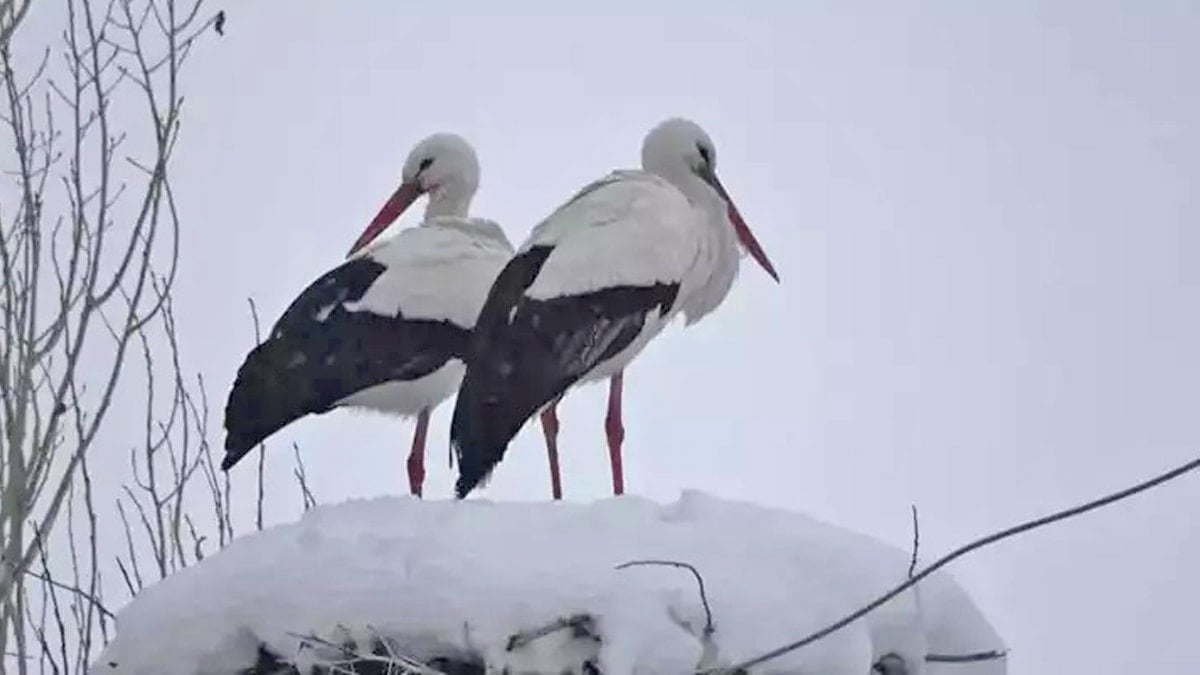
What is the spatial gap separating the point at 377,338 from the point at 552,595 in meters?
2.59

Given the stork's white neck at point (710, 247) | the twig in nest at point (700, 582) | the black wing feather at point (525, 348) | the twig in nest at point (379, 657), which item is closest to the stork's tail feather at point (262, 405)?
the black wing feather at point (525, 348)

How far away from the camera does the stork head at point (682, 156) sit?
5172 millimetres

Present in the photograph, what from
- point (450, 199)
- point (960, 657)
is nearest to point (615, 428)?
point (450, 199)

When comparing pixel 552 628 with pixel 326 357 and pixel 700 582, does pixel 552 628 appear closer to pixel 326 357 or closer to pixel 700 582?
pixel 700 582

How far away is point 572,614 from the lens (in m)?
2.24

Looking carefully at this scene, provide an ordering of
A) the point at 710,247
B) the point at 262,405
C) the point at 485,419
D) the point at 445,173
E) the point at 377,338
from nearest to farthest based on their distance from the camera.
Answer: the point at 485,419
the point at 262,405
the point at 377,338
the point at 710,247
the point at 445,173

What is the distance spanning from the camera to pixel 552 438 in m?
4.83

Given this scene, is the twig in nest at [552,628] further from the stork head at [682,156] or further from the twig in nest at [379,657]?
the stork head at [682,156]

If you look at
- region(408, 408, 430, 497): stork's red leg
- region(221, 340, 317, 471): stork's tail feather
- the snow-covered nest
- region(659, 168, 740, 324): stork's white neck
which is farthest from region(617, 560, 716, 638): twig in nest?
region(408, 408, 430, 497): stork's red leg

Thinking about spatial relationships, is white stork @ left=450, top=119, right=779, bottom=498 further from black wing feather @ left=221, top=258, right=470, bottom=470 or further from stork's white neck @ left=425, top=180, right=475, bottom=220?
stork's white neck @ left=425, top=180, right=475, bottom=220

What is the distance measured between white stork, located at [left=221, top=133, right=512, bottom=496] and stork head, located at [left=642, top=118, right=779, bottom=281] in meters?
0.50

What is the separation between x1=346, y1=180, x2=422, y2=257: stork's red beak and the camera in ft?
19.2

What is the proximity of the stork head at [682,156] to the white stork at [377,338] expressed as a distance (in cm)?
50

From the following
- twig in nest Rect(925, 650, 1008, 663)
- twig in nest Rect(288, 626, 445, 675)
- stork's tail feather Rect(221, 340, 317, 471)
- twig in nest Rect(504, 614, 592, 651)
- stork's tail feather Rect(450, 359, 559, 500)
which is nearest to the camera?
twig in nest Rect(288, 626, 445, 675)
